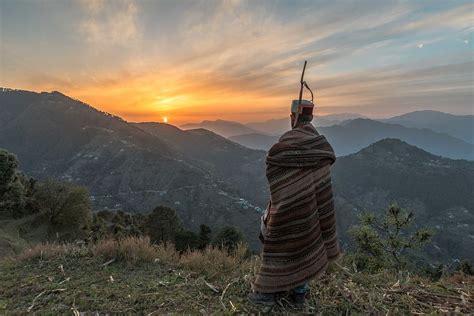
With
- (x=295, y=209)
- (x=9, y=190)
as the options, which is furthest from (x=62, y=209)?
(x=295, y=209)

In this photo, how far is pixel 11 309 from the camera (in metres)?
4.92

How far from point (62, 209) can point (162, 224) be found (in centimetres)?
1106

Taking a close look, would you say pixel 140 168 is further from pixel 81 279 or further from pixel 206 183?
pixel 81 279

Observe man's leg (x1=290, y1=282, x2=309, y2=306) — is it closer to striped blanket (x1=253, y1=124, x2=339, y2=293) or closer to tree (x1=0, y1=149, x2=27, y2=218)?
striped blanket (x1=253, y1=124, x2=339, y2=293)

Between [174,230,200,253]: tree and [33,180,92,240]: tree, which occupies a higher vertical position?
[33,180,92,240]: tree

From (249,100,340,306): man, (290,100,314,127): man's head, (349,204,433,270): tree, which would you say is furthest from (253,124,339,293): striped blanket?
(349,204,433,270): tree

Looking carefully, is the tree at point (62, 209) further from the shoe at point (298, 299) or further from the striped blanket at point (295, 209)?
the striped blanket at point (295, 209)

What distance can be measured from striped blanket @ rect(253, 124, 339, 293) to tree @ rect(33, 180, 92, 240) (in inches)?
1269

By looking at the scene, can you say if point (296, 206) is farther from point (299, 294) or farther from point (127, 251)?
point (127, 251)

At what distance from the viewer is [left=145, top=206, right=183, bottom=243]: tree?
39688mm

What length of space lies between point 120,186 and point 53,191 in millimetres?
133946

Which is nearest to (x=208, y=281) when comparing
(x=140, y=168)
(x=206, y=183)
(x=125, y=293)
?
(x=125, y=293)

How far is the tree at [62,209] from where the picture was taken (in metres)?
33.2

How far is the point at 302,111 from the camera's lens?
455cm
